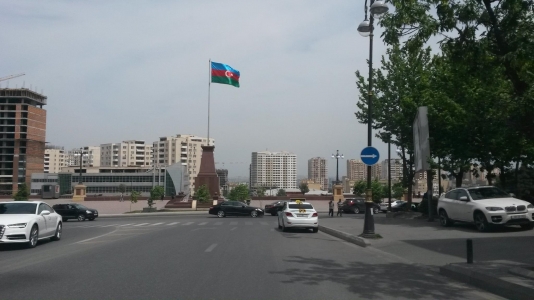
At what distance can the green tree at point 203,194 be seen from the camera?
55281 millimetres

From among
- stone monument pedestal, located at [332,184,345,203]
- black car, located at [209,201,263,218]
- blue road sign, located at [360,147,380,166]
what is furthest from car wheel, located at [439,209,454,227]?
stone monument pedestal, located at [332,184,345,203]

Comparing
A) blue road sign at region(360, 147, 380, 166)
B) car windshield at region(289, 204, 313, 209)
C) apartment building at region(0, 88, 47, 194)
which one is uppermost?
apartment building at region(0, 88, 47, 194)

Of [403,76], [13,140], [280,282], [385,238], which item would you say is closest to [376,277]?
[280,282]

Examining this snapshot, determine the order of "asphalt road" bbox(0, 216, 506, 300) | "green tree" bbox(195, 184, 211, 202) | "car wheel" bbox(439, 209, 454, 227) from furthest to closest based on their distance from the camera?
1. "green tree" bbox(195, 184, 211, 202)
2. "car wheel" bbox(439, 209, 454, 227)
3. "asphalt road" bbox(0, 216, 506, 300)

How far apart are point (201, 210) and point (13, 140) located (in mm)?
97224

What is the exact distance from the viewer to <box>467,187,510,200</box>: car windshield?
20.3m

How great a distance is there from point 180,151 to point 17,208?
174461 millimetres

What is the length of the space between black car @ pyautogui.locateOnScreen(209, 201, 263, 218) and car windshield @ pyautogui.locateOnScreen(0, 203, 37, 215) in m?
25.4

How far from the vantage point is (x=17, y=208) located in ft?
57.9

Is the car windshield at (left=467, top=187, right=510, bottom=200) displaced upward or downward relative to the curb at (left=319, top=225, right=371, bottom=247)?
upward

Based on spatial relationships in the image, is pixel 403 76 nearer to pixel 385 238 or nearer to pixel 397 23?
pixel 385 238

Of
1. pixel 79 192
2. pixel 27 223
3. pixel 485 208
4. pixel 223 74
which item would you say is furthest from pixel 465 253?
pixel 79 192

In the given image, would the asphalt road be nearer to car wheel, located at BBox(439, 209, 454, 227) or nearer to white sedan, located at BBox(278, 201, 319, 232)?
white sedan, located at BBox(278, 201, 319, 232)

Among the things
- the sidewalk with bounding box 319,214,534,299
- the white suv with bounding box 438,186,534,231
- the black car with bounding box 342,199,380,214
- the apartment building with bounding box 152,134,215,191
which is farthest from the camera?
the apartment building with bounding box 152,134,215,191
